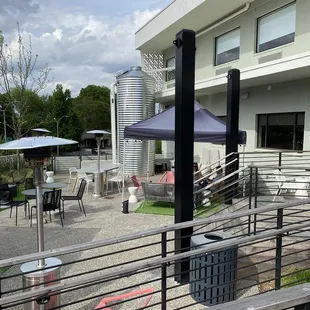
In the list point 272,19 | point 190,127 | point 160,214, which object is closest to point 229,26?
point 272,19

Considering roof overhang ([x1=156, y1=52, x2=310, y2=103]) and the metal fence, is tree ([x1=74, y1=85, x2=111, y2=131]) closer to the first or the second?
roof overhang ([x1=156, y1=52, x2=310, y2=103])

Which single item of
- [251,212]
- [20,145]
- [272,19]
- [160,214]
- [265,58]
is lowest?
[160,214]

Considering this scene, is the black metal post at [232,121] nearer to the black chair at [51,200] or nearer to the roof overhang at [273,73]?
the roof overhang at [273,73]

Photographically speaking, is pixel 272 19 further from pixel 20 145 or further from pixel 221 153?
pixel 20 145

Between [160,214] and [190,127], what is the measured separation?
4.16 m

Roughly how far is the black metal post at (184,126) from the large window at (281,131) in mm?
6711

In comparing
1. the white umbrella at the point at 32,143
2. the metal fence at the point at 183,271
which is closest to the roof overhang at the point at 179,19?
the metal fence at the point at 183,271

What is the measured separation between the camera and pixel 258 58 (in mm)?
10688

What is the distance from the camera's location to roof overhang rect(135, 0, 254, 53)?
38.1 feet

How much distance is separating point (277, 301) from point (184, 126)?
2.94m

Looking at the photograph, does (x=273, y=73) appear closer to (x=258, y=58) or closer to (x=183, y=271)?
Answer: (x=258, y=58)

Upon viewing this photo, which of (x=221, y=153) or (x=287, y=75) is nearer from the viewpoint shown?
(x=287, y=75)

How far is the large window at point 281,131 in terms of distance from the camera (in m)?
9.62

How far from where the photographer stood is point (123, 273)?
2229 mm
